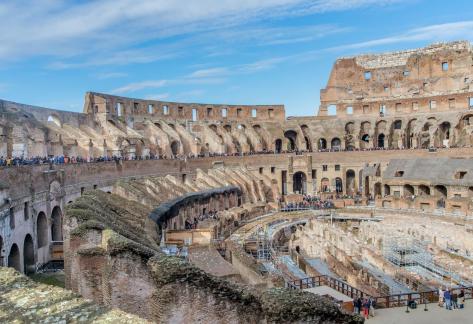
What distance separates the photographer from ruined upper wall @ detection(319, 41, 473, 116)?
1972 inches

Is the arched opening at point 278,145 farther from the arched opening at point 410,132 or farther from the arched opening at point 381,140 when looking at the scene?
the arched opening at point 410,132

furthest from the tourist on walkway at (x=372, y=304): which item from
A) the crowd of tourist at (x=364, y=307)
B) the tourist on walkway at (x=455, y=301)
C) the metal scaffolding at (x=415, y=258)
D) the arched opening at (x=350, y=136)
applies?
the arched opening at (x=350, y=136)

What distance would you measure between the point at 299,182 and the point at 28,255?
34482 millimetres

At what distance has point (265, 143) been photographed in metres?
53.4

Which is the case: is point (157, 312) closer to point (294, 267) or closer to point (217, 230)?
point (294, 267)

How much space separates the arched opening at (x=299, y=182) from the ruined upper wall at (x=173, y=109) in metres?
9.16

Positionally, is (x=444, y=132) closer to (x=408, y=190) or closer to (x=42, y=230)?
(x=408, y=190)

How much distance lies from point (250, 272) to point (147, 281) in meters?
10.3

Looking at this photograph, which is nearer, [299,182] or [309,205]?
[309,205]

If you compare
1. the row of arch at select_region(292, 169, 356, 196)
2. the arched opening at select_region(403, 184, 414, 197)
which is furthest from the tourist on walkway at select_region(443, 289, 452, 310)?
the row of arch at select_region(292, 169, 356, 196)

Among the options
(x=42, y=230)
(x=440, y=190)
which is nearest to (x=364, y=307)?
(x=42, y=230)

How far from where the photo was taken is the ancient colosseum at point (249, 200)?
8.27m

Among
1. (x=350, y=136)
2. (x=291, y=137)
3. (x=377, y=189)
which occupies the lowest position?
(x=377, y=189)

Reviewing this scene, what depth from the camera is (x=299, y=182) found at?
50312 mm
